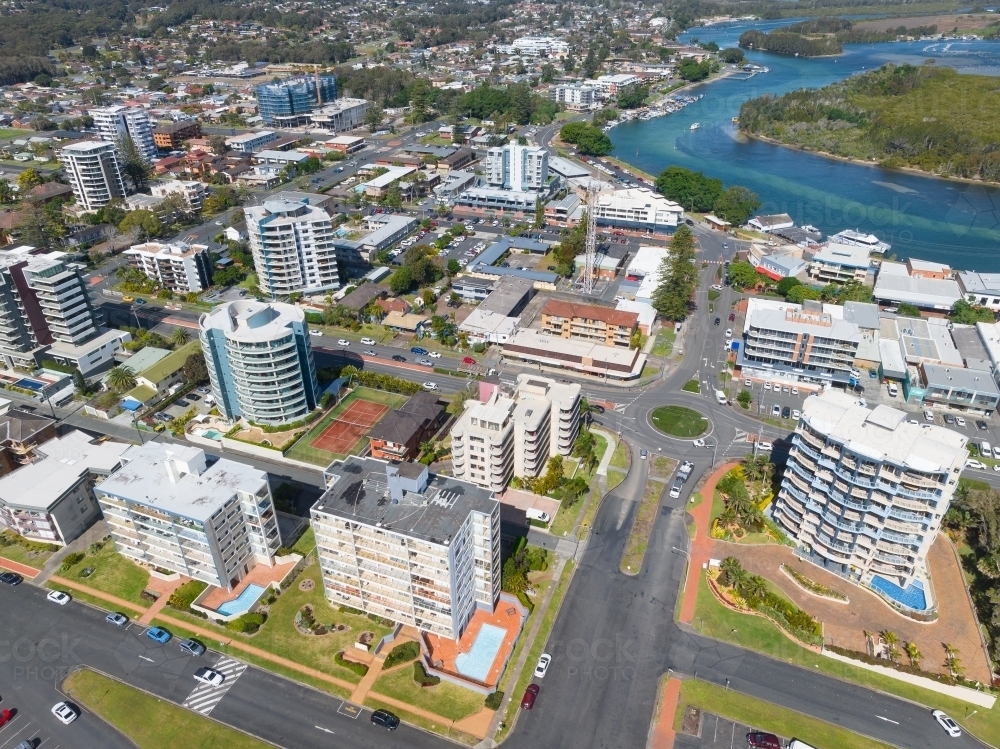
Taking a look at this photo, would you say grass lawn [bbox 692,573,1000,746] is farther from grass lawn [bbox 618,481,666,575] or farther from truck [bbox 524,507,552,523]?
truck [bbox 524,507,552,523]

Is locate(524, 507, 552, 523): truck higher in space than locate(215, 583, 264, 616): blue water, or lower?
higher

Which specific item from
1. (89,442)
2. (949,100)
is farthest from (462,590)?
(949,100)

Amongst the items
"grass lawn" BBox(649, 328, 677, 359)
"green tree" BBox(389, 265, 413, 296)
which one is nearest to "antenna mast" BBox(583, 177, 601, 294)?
"grass lawn" BBox(649, 328, 677, 359)

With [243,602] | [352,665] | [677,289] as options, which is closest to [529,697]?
[352,665]

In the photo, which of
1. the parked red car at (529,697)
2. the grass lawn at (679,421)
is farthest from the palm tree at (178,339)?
the parked red car at (529,697)

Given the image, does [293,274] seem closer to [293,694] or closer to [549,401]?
[549,401]

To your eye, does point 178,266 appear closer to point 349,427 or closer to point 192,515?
point 349,427

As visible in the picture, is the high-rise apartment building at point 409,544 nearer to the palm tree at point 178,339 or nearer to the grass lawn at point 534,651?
the grass lawn at point 534,651
